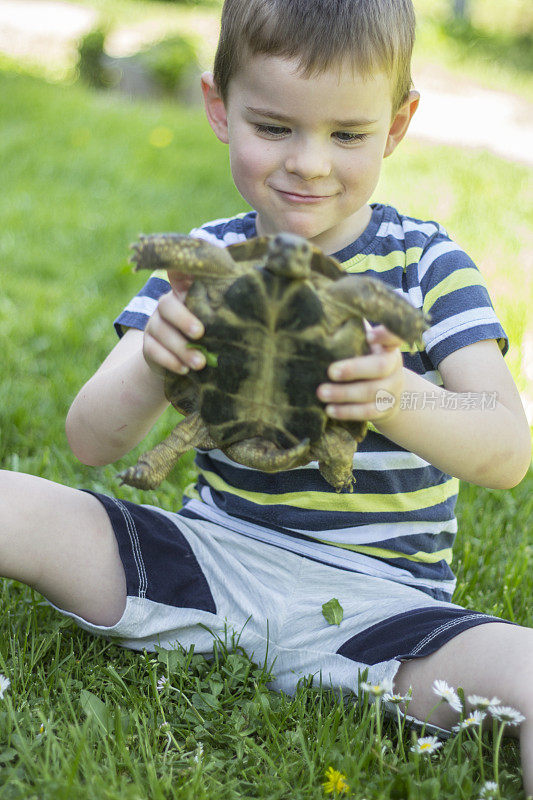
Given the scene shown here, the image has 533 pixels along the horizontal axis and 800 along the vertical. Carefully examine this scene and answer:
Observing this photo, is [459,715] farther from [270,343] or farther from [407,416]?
[270,343]

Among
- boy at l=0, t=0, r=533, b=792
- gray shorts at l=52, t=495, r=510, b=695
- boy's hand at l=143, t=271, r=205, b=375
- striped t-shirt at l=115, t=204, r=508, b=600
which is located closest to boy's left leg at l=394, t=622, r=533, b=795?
boy at l=0, t=0, r=533, b=792

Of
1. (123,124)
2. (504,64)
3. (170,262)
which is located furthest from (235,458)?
(504,64)

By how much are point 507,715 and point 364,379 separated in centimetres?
71

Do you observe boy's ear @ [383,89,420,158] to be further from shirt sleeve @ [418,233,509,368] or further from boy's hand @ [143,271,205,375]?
boy's hand @ [143,271,205,375]

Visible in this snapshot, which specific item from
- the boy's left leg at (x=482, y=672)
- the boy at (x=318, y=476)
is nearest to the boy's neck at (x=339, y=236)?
the boy at (x=318, y=476)

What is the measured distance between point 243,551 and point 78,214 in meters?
4.17

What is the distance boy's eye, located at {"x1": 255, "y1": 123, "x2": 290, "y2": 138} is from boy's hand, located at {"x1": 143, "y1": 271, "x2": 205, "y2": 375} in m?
0.52

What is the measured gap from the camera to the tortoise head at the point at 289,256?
133cm

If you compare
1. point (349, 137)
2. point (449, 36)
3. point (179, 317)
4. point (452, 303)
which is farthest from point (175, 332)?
point (449, 36)

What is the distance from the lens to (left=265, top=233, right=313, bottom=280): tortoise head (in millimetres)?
1335

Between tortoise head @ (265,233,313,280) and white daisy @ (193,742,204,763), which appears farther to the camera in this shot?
white daisy @ (193,742,204,763)

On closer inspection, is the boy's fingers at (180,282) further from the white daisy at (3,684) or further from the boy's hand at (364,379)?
the white daisy at (3,684)

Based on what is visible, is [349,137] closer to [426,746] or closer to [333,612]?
[333,612]

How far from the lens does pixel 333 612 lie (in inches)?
80.3
